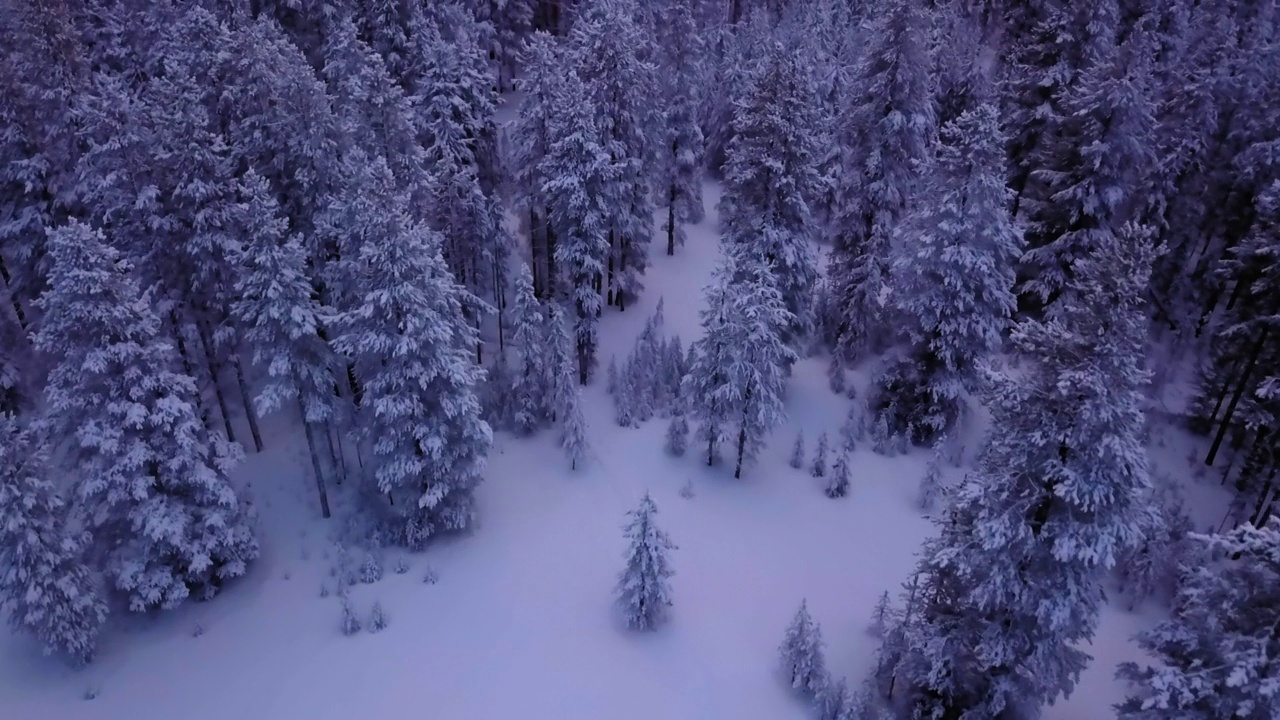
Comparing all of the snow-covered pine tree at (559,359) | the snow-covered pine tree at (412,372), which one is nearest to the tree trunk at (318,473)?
the snow-covered pine tree at (412,372)

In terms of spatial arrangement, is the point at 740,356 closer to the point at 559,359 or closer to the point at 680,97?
the point at 559,359

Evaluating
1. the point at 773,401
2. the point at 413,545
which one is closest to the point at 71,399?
the point at 413,545

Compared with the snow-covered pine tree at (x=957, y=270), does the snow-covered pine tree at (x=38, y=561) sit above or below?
below

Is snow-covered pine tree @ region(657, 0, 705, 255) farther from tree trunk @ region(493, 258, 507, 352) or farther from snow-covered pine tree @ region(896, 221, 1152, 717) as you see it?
snow-covered pine tree @ region(896, 221, 1152, 717)

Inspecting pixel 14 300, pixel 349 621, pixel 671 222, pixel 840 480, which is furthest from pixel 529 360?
pixel 14 300

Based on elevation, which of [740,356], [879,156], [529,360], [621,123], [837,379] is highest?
[621,123]

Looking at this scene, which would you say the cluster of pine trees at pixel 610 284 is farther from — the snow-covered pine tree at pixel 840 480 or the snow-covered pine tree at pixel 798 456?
the snow-covered pine tree at pixel 840 480

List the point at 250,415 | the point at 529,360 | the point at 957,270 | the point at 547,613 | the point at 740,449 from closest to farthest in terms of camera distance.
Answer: the point at 547,613 → the point at 957,270 → the point at 740,449 → the point at 250,415 → the point at 529,360
